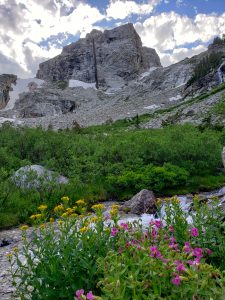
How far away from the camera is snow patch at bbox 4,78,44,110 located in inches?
6688

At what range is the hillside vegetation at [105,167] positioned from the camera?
1448 centimetres

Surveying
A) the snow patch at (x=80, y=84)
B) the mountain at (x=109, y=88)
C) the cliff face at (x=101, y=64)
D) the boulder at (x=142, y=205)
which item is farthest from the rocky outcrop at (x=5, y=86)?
the boulder at (x=142, y=205)

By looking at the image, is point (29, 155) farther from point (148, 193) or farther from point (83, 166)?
point (148, 193)

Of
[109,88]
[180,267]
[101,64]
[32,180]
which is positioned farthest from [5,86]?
[180,267]

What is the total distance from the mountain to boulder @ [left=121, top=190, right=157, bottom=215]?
35972 millimetres

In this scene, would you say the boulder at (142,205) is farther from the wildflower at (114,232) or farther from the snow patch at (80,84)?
the snow patch at (80,84)

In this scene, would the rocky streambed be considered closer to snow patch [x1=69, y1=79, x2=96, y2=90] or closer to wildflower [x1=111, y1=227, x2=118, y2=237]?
wildflower [x1=111, y1=227, x2=118, y2=237]

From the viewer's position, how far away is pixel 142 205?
1355cm

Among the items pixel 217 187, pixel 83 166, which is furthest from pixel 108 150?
pixel 217 187

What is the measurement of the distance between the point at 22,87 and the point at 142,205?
176m

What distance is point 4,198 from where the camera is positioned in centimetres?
1373

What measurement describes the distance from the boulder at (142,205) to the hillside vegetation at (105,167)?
6.36 feet

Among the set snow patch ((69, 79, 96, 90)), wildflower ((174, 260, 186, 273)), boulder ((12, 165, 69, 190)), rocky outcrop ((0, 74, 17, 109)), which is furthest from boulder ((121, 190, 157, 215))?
snow patch ((69, 79, 96, 90))

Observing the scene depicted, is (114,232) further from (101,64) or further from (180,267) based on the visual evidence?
(101,64)
